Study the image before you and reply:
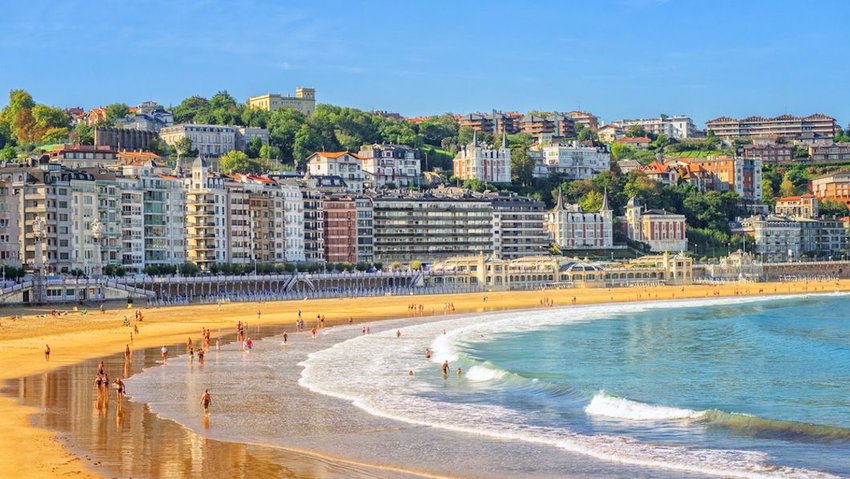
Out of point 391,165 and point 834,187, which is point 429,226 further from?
point 834,187

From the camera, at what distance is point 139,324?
62.6 m

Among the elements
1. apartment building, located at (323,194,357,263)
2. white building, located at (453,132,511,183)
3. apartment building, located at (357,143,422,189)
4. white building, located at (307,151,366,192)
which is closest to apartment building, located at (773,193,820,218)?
white building, located at (453,132,511,183)

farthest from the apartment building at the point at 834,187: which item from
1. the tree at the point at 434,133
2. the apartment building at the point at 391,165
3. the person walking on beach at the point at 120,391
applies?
the person walking on beach at the point at 120,391

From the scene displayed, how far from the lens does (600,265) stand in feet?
409

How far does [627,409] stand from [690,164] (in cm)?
16468

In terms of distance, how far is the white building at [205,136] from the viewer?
152250 mm

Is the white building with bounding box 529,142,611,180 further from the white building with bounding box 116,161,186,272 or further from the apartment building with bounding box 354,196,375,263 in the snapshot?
the white building with bounding box 116,161,186,272

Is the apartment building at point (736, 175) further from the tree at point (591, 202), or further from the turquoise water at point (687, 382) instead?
the turquoise water at point (687, 382)

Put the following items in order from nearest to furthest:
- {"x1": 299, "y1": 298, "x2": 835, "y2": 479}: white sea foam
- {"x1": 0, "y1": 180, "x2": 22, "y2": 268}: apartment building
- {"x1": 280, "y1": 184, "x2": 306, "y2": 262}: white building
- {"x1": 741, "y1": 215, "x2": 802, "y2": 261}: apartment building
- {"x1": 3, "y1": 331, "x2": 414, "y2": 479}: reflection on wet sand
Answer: {"x1": 3, "y1": 331, "x2": 414, "y2": 479}: reflection on wet sand < {"x1": 299, "y1": 298, "x2": 835, "y2": 479}: white sea foam < {"x1": 0, "y1": 180, "x2": 22, "y2": 268}: apartment building < {"x1": 280, "y1": 184, "x2": 306, "y2": 262}: white building < {"x1": 741, "y1": 215, "x2": 802, "y2": 261}: apartment building

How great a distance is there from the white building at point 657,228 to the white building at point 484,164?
18.3 meters

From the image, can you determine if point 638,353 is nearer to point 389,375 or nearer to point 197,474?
point 389,375

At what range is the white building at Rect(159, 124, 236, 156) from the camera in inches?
5994

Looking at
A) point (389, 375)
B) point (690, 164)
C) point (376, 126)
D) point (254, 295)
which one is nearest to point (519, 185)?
point (376, 126)

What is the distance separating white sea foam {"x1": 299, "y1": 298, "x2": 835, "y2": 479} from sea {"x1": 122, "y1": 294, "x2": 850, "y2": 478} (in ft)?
0.21
